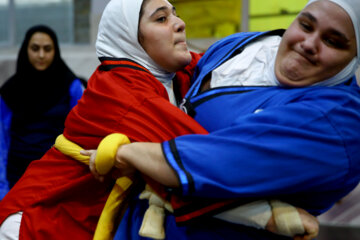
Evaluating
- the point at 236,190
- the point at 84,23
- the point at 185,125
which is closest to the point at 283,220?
the point at 236,190

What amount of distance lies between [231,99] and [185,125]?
18 centimetres

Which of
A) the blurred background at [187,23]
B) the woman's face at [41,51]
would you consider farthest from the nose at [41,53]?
the blurred background at [187,23]

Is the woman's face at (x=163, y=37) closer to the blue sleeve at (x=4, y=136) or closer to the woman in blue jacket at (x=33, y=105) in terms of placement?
the woman in blue jacket at (x=33, y=105)

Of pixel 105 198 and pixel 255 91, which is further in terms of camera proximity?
pixel 105 198

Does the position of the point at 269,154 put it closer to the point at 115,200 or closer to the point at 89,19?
the point at 115,200

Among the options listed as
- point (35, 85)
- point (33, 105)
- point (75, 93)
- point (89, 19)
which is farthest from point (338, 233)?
point (89, 19)

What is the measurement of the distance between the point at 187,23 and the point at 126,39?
3311mm

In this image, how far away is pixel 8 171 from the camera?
3.67 meters

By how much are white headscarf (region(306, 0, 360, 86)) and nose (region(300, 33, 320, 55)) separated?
104mm

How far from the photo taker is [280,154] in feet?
3.98

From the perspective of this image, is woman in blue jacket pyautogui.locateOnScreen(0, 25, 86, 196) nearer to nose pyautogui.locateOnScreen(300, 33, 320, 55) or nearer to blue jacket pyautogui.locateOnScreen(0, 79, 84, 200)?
blue jacket pyautogui.locateOnScreen(0, 79, 84, 200)

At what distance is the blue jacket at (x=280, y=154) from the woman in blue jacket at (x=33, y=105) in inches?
99.3

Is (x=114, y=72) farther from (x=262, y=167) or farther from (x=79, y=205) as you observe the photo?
(x=262, y=167)

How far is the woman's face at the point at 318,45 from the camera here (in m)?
1.29
